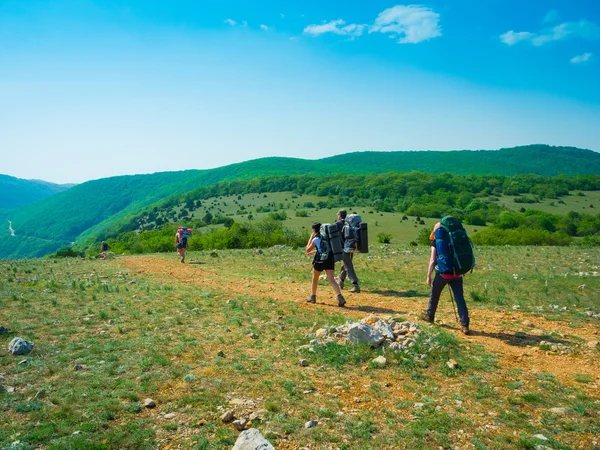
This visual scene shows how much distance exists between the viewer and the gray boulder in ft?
23.1

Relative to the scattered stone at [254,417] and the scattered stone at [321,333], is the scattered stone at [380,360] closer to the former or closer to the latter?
the scattered stone at [321,333]

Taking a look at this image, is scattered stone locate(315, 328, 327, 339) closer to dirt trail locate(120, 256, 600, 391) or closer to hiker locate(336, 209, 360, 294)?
dirt trail locate(120, 256, 600, 391)

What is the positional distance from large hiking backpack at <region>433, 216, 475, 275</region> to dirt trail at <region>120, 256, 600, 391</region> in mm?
1415

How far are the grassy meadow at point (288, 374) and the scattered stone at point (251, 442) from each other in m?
0.27

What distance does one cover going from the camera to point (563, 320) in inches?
368

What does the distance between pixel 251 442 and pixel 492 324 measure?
6995 millimetres

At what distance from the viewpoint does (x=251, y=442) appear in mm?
4172

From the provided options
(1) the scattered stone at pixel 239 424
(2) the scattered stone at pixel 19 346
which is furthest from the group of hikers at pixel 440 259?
(2) the scattered stone at pixel 19 346

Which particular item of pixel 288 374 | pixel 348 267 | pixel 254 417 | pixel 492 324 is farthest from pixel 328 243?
pixel 254 417

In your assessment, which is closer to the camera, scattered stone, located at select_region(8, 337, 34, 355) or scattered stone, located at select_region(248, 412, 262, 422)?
scattered stone, located at select_region(248, 412, 262, 422)

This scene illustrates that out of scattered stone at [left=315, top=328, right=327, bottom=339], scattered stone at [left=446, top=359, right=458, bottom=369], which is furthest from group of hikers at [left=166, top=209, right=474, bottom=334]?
scattered stone at [left=315, top=328, right=327, bottom=339]

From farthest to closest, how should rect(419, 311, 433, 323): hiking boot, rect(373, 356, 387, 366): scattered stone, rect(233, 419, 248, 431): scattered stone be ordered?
rect(419, 311, 433, 323): hiking boot < rect(373, 356, 387, 366): scattered stone < rect(233, 419, 248, 431): scattered stone

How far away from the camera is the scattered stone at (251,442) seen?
13.5 ft

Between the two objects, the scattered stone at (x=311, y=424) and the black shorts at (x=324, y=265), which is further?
the black shorts at (x=324, y=265)
